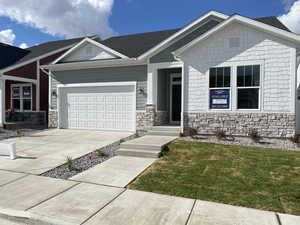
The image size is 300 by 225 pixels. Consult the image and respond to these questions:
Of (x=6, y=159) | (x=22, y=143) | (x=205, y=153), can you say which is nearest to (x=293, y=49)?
(x=205, y=153)

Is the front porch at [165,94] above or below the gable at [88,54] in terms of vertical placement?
below

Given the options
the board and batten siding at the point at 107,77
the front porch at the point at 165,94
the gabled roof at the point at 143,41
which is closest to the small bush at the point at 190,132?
the front porch at the point at 165,94

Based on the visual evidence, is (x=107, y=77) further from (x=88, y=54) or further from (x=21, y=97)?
(x=21, y=97)

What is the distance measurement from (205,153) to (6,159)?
6.33 m

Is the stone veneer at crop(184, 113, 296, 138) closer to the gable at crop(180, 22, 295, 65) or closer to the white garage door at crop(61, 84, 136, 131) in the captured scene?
the gable at crop(180, 22, 295, 65)

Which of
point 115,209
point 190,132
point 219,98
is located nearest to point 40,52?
point 190,132

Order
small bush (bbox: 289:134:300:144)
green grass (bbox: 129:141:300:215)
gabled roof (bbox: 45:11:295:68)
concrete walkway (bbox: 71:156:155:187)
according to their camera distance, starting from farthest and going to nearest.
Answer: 1. gabled roof (bbox: 45:11:295:68)
2. small bush (bbox: 289:134:300:144)
3. concrete walkway (bbox: 71:156:155:187)
4. green grass (bbox: 129:141:300:215)

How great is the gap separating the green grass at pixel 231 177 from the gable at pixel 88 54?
7.33m

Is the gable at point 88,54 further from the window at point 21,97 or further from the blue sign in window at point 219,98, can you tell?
the blue sign in window at point 219,98

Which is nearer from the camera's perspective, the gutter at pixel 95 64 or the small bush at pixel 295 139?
the small bush at pixel 295 139

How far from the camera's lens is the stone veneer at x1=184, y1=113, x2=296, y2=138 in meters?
8.04

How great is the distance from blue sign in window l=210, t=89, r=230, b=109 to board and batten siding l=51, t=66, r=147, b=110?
11.4ft

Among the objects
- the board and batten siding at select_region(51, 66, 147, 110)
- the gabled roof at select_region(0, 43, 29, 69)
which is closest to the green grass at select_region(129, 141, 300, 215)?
the board and batten siding at select_region(51, 66, 147, 110)

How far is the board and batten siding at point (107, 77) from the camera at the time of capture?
10.8 meters
